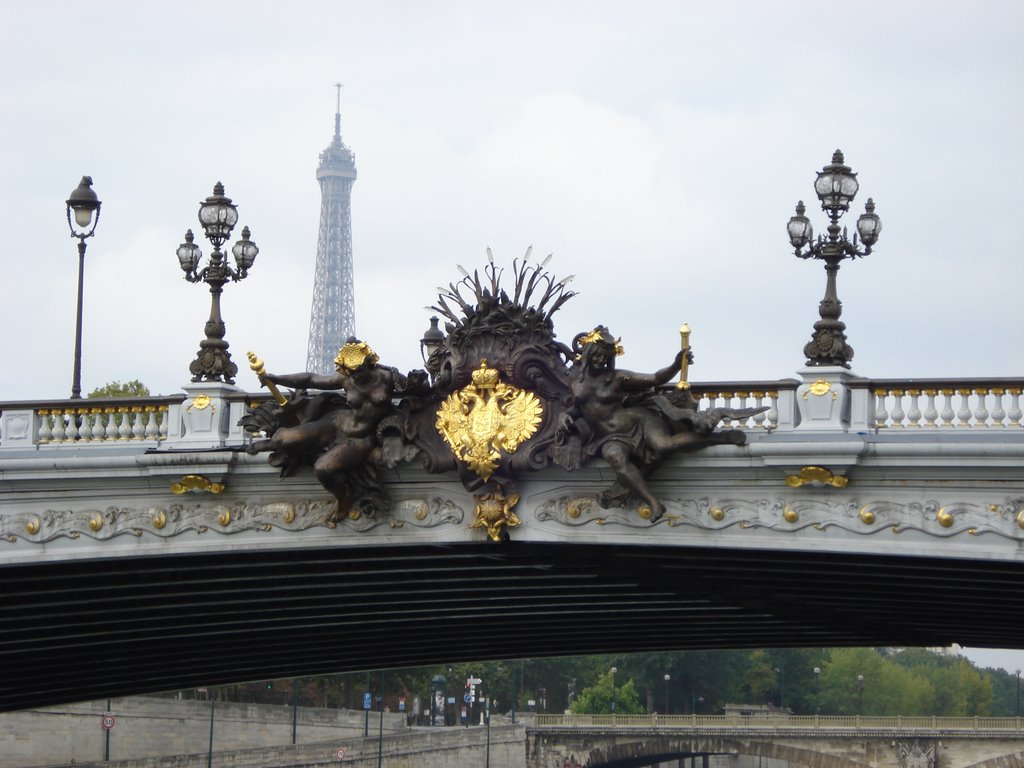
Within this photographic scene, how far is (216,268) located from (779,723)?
278 ft

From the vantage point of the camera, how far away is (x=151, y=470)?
38.2m

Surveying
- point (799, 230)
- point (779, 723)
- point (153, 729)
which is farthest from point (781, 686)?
point (799, 230)

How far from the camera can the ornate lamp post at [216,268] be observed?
1517 inches

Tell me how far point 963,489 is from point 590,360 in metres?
6.17

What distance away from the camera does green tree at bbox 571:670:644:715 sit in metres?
138

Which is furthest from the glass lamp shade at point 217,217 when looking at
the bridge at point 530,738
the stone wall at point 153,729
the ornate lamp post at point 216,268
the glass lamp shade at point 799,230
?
the bridge at point 530,738

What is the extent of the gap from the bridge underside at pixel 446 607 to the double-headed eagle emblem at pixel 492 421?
1888 millimetres

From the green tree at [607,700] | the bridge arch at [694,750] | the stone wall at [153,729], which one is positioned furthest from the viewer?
the green tree at [607,700]

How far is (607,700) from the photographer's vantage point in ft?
455

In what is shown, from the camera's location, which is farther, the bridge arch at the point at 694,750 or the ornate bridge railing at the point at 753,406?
the bridge arch at the point at 694,750

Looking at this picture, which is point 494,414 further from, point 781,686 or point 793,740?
point 781,686

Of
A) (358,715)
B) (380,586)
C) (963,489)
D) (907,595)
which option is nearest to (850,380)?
(963,489)

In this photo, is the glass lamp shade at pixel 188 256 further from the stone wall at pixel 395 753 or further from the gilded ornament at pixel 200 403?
the stone wall at pixel 395 753

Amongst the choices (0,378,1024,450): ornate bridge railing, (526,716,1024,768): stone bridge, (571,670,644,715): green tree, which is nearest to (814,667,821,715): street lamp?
(571,670,644,715): green tree
